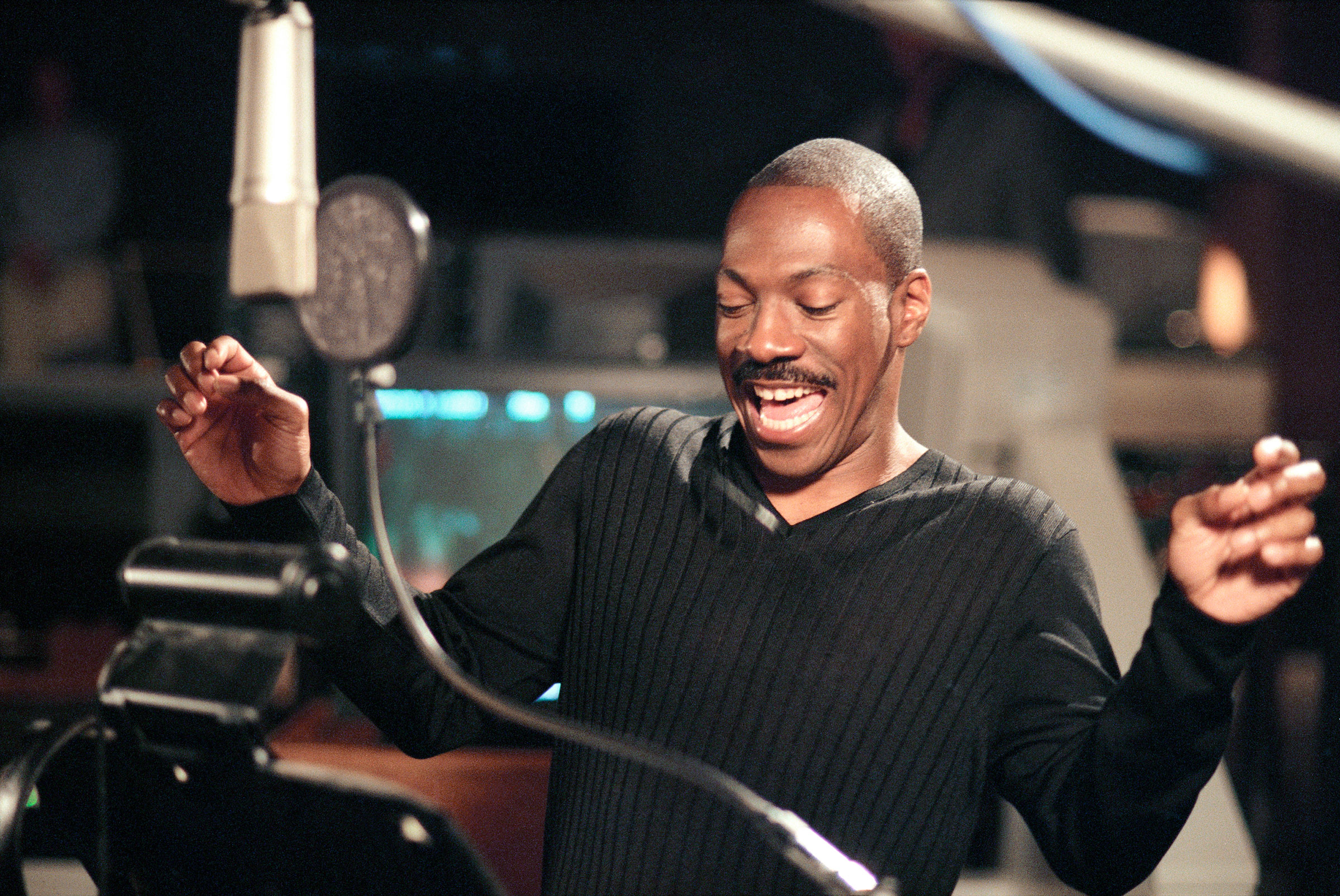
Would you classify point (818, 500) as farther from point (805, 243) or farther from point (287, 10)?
point (287, 10)

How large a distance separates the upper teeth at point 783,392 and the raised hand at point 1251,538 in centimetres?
41

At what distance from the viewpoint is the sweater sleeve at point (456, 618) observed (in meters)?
1.14

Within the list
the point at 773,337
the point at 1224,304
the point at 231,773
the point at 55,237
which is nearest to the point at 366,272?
the point at 231,773

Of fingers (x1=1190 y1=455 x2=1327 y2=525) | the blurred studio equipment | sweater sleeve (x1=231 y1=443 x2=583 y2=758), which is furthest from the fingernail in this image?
the blurred studio equipment

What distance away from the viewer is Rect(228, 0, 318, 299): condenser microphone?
78 centimetres

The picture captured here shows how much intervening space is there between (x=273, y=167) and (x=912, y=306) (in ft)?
2.48

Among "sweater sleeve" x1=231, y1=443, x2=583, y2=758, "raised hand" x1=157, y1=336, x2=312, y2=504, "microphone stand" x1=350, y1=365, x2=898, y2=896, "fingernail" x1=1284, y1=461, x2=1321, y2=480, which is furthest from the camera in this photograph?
"sweater sleeve" x1=231, y1=443, x2=583, y2=758

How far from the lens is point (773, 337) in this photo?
1.24m

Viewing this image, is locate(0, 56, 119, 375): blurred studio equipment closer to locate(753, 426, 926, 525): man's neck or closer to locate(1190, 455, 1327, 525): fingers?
locate(753, 426, 926, 525): man's neck

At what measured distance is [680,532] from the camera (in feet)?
4.33

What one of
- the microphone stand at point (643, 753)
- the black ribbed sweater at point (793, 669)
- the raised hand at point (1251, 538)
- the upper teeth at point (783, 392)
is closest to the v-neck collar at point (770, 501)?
the black ribbed sweater at point (793, 669)

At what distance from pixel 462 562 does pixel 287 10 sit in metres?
1.45

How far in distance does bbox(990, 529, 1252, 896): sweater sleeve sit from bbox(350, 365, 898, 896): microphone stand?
0.30 metres

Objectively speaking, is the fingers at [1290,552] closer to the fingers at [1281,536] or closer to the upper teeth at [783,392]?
the fingers at [1281,536]
